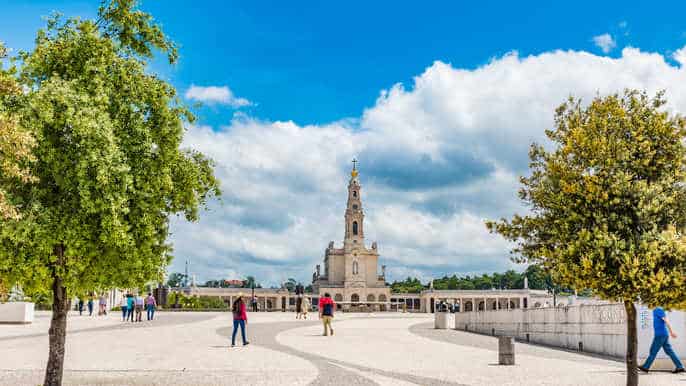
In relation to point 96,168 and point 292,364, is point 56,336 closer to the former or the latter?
point 96,168

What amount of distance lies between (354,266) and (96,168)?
135753mm

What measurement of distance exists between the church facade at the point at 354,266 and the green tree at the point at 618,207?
5096 inches

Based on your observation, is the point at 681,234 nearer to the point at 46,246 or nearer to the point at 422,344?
the point at 46,246

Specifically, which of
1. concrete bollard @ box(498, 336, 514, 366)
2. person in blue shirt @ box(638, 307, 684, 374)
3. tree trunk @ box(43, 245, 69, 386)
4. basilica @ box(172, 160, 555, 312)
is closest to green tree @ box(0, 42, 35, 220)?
tree trunk @ box(43, 245, 69, 386)

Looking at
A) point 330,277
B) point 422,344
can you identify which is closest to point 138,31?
point 422,344

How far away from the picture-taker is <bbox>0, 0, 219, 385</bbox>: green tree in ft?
36.5

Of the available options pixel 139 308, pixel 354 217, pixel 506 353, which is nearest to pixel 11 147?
pixel 506 353

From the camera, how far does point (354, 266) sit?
479ft

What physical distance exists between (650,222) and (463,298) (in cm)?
14315

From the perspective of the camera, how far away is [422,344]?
2670 cm

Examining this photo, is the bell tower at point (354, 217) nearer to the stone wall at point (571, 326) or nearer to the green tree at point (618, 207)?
the stone wall at point (571, 326)

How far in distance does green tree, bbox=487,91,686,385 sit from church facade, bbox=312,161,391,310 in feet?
425

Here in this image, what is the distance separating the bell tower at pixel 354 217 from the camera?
142250 millimetres

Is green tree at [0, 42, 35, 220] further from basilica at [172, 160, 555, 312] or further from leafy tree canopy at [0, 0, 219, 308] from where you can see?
basilica at [172, 160, 555, 312]
